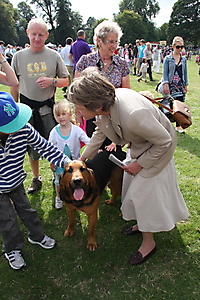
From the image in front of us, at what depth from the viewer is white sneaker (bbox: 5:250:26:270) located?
8.82 feet

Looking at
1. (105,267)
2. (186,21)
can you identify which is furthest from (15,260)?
(186,21)

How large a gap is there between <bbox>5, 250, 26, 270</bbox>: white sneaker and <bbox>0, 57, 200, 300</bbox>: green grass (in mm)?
64

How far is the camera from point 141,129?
75.0 inches

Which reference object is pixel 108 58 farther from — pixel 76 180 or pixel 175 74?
pixel 175 74

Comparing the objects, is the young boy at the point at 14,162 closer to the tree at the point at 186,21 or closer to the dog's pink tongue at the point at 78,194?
the dog's pink tongue at the point at 78,194

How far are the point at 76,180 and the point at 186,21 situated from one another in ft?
299

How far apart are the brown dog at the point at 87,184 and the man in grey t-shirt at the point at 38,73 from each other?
118cm

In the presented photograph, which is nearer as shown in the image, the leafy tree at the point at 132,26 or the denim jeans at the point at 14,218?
the denim jeans at the point at 14,218

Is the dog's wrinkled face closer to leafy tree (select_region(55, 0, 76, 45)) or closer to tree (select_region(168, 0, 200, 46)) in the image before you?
leafy tree (select_region(55, 0, 76, 45))

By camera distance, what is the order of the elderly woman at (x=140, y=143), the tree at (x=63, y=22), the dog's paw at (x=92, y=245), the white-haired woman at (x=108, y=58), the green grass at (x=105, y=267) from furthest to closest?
the tree at (x=63, y=22) → the white-haired woman at (x=108, y=58) → the dog's paw at (x=92, y=245) → the green grass at (x=105, y=267) → the elderly woman at (x=140, y=143)

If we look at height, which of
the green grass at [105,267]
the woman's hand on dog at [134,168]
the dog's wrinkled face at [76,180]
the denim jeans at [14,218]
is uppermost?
the woman's hand on dog at [134,168]

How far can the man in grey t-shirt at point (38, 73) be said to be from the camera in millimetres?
3312

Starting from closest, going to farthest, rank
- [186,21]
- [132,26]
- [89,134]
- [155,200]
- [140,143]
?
[140,143] < [155,200] < [89,134] < [132,26] < [186,21]

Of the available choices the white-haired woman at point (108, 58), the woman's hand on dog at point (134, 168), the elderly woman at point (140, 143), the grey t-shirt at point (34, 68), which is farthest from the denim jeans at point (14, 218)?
the white-haired woman at point (108, 58)
